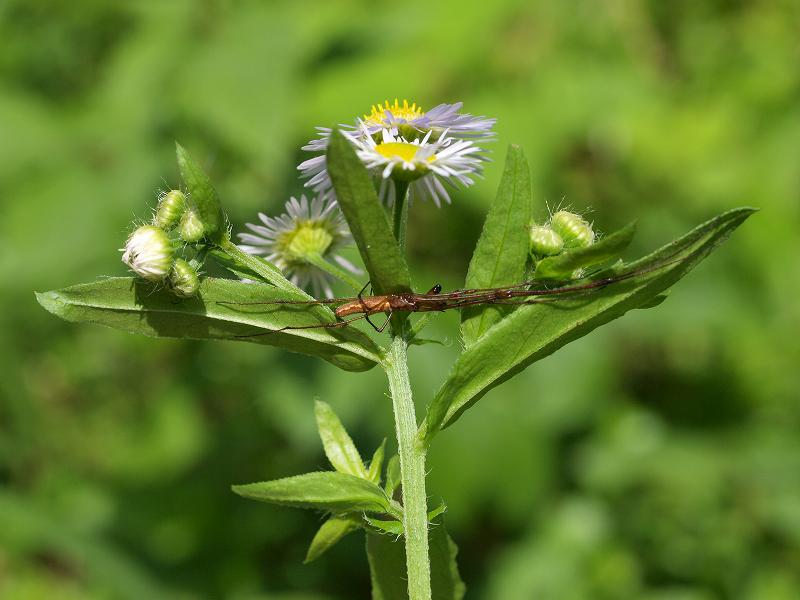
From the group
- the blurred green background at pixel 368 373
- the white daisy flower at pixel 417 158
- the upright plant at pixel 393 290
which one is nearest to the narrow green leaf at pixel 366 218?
the upright plant at pixel 393 290

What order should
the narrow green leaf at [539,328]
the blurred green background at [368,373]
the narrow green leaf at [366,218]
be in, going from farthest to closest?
1. the blurred green background at [368,373]
2. the narrow green leaf at [539,328]
3. the narrow green leaf at [366,218]

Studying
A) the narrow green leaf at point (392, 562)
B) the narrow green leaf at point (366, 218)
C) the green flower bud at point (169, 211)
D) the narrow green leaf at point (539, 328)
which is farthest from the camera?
the narrow green leaf at point (392, 562)

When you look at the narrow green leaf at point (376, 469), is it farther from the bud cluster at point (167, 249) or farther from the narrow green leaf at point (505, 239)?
the bud cluster at point (167, 249)

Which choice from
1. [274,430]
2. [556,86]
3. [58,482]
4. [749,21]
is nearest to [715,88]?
[749,21]

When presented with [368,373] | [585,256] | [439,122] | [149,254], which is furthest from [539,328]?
[368,373]

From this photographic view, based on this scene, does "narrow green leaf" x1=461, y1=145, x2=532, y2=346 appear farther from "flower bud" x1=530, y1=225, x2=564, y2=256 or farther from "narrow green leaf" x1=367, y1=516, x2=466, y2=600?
"narrow green leaf" x1=367, y1=516, x2=466, y2=600

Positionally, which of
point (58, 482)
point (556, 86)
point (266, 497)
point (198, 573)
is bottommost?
point (266, 497)

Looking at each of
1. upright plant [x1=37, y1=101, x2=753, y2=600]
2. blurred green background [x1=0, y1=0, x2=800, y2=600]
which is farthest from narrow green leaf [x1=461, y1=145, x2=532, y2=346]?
blurred green background [x1=0, y1=0, x2=800, y2=600]

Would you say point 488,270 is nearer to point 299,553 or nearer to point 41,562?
point 299,553
